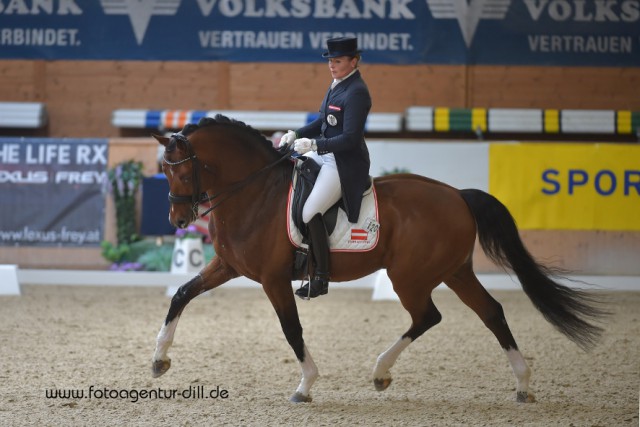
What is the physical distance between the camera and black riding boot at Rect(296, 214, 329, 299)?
4477mm

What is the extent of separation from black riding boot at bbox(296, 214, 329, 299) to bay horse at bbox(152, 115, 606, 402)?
104 millimetres

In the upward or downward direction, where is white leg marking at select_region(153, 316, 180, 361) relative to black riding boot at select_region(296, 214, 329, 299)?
downward

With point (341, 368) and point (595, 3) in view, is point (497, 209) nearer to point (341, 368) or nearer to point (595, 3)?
point (341, 368)

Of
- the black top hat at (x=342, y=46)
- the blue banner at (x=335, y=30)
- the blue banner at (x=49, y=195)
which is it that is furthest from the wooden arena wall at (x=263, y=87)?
the black top hat at (x=342, y=46)

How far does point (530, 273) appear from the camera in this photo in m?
4.78

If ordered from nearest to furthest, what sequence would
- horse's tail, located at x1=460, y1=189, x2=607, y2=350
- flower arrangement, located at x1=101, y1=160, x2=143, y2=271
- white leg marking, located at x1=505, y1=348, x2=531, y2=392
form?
white leg marking, located at x1=505, y1=348, x2=531, y2=392 → horse's tail, located at x1=460, y1=189, x2=607, y2=350 → flower arrangement, located at x1=101, y1=160, x2=143, y2=271

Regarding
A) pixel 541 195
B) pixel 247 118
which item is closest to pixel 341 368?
pixel 541 195

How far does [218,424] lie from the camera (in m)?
3.92

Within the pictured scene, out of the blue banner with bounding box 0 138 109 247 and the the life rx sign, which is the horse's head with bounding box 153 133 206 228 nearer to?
the the life rx sign

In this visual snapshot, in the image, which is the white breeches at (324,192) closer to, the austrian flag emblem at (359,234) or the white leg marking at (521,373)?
the austrian flag emblem at (359,234)

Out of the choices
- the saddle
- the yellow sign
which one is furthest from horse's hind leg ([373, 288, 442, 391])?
the yellow sign

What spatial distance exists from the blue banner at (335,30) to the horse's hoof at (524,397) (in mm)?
8220

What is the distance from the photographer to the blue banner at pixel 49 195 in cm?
970

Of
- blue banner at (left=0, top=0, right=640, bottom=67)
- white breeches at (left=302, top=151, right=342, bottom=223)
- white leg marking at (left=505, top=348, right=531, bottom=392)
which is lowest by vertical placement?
white leg marking at (left=505, top=348, right=531, bottom=392)
